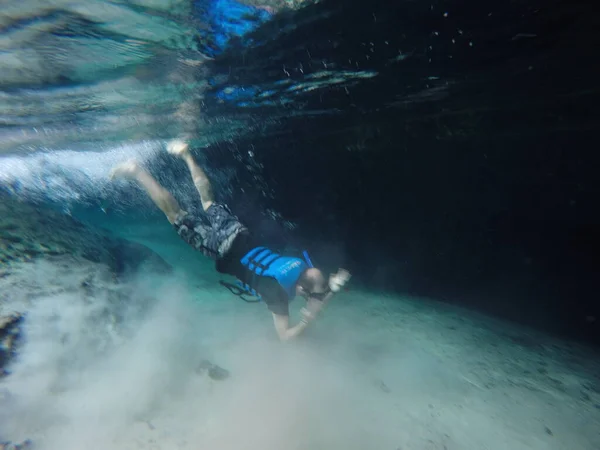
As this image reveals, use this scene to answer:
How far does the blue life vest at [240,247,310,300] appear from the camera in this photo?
21.5 feet

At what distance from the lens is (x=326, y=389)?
6426 mm

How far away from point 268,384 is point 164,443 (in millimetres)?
2180

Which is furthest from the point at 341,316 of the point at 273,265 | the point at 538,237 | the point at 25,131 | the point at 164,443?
the point at 25,131

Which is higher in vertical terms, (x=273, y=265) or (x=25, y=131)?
(x=25, y=131)

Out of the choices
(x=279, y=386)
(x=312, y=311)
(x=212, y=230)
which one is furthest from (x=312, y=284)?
(x=212, y=230)

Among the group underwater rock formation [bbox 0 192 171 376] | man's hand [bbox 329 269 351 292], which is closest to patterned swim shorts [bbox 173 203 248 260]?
man's hand [bbox 329 269 351 292]

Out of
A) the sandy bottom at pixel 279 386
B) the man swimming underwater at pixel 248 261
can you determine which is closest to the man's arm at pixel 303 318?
the man swimming underwater at pixel 248 261

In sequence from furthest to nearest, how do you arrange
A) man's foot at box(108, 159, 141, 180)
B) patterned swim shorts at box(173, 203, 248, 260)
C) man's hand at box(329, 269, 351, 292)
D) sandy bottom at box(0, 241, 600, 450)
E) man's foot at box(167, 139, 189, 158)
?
1. man's foot at box(167, 139, 189, 158)
2. man's foot at box(108, 159, 141, 180)
3. patterned swim shorts at box(173, 203, 248, 260)
4. man's hand at box(329, 269, 351, 292)
5. sandy bottom at box(0, 241, 600, 450)

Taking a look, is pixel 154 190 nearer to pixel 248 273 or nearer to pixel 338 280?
pixel 248 273

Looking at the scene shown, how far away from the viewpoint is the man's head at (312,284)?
6586 mm

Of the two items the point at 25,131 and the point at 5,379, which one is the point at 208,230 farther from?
the point at 25,131

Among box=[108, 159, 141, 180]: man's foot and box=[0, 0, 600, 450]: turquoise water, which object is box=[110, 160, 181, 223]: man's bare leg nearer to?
box=[108, 159, 141, 180]: man's foot

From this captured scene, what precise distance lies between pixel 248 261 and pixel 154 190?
3158 mm

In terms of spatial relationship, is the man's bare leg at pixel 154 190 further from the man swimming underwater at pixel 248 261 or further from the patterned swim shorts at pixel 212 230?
the patterned swim shorts at pixel 212 230
